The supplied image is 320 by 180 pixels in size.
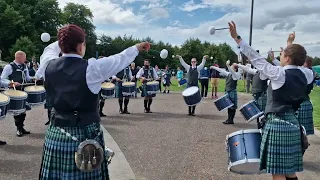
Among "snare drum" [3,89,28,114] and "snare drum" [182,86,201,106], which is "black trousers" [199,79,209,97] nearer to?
"snare drum" [182,86,201,106]

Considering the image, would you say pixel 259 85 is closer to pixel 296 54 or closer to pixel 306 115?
pixel 306 115

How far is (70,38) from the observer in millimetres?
2648

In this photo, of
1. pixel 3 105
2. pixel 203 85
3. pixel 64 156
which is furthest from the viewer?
pixel 203 85

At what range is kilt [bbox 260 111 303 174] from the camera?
Result: 3463mm

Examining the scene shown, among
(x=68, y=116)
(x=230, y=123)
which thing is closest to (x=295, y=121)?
(x=68, y=116)

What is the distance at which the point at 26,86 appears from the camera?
7.58 m

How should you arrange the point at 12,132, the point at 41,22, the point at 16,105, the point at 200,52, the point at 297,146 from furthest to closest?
1. the point at 200,52
2. the point at 41,22
3. the point at 12,132
4. the point at 16,105
5. the point at 297,146

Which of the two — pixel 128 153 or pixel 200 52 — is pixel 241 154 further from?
pixel 200 52

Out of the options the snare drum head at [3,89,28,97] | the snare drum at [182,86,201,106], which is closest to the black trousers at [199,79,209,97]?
the snare drum at [182,86,201,106]

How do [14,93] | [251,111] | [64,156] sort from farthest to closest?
[251,111], [14,93], [64,156]

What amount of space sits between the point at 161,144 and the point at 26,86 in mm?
3260

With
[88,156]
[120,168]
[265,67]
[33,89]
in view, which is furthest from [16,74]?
[265,67]

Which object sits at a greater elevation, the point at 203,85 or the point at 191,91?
the point at 191,91

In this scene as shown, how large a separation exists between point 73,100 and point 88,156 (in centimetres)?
43
